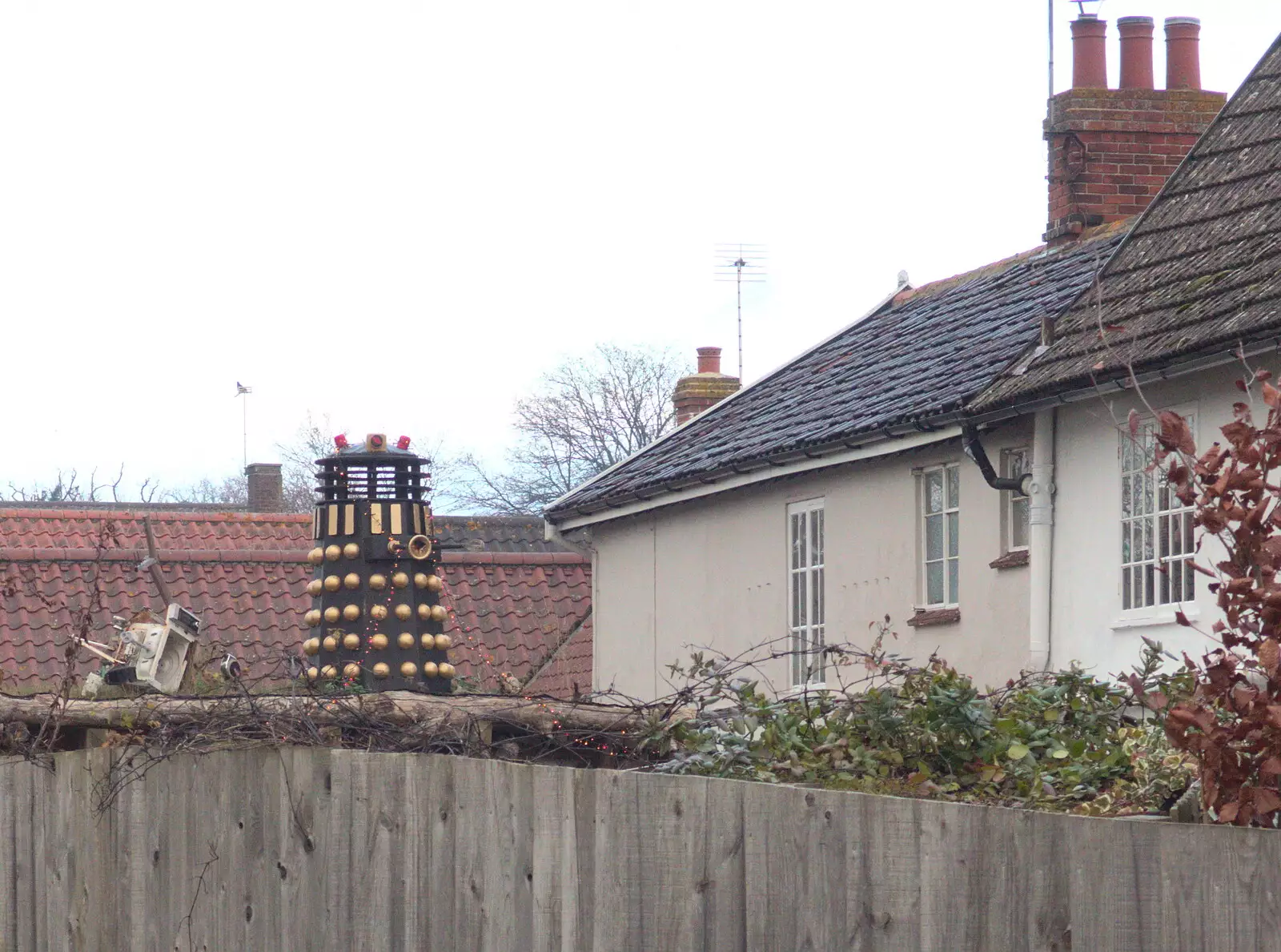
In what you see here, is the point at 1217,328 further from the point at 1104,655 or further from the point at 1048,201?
the point at 1048,201

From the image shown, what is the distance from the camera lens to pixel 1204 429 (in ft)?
34.5

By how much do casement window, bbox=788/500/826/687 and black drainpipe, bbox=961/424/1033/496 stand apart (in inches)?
115

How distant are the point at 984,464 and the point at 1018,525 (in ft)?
2.24

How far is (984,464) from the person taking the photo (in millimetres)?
12695

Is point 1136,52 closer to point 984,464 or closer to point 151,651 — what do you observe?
point 984,464

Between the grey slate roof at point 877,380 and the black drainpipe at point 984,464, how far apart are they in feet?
0.59

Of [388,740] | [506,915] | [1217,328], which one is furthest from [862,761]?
[1217,328]

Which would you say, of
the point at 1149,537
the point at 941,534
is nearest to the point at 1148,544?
the point at 1149,537

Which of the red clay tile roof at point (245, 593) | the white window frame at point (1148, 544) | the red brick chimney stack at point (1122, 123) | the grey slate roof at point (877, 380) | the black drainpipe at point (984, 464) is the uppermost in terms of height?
the red brick chimney stack at point (1122, 123)

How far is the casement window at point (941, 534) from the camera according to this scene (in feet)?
45.4

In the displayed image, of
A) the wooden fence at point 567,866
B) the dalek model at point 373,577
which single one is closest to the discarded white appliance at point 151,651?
the wooden fence at point 567,866

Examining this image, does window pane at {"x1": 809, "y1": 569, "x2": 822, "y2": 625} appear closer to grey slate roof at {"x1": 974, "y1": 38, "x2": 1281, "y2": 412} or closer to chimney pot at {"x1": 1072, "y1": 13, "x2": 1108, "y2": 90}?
grey slate roof at {"x1": 974, "y1": 38, "x2": 1281, "y2": 412}

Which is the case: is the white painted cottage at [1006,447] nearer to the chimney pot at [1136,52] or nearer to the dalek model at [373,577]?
the chimney pot at [1136,52]

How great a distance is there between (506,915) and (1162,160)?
13.2 m
